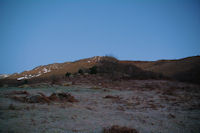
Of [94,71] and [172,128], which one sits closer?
[172,128]

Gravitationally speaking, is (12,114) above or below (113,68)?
below

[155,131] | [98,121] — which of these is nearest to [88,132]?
[98,121]

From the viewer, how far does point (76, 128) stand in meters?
4.75

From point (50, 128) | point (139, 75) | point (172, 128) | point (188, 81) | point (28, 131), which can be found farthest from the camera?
point (139, 75)

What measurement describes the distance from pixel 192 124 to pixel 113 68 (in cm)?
2152

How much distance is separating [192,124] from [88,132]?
386 cm

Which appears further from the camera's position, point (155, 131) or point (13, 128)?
point (155, 131)

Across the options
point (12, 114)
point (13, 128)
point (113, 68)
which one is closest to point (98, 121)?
point (13, 128)

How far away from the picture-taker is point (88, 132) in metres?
4.52

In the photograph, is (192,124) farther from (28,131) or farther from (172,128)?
(28,131)

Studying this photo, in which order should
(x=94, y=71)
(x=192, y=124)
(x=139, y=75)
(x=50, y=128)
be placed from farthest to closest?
(x=94, y=71), (x=139, y=75), (x=192, y=124), (x=50, y=128)

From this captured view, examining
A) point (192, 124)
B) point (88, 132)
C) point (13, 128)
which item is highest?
point (13, 128)

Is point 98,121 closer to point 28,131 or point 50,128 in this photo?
point 50,128

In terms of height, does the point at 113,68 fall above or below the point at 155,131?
above
